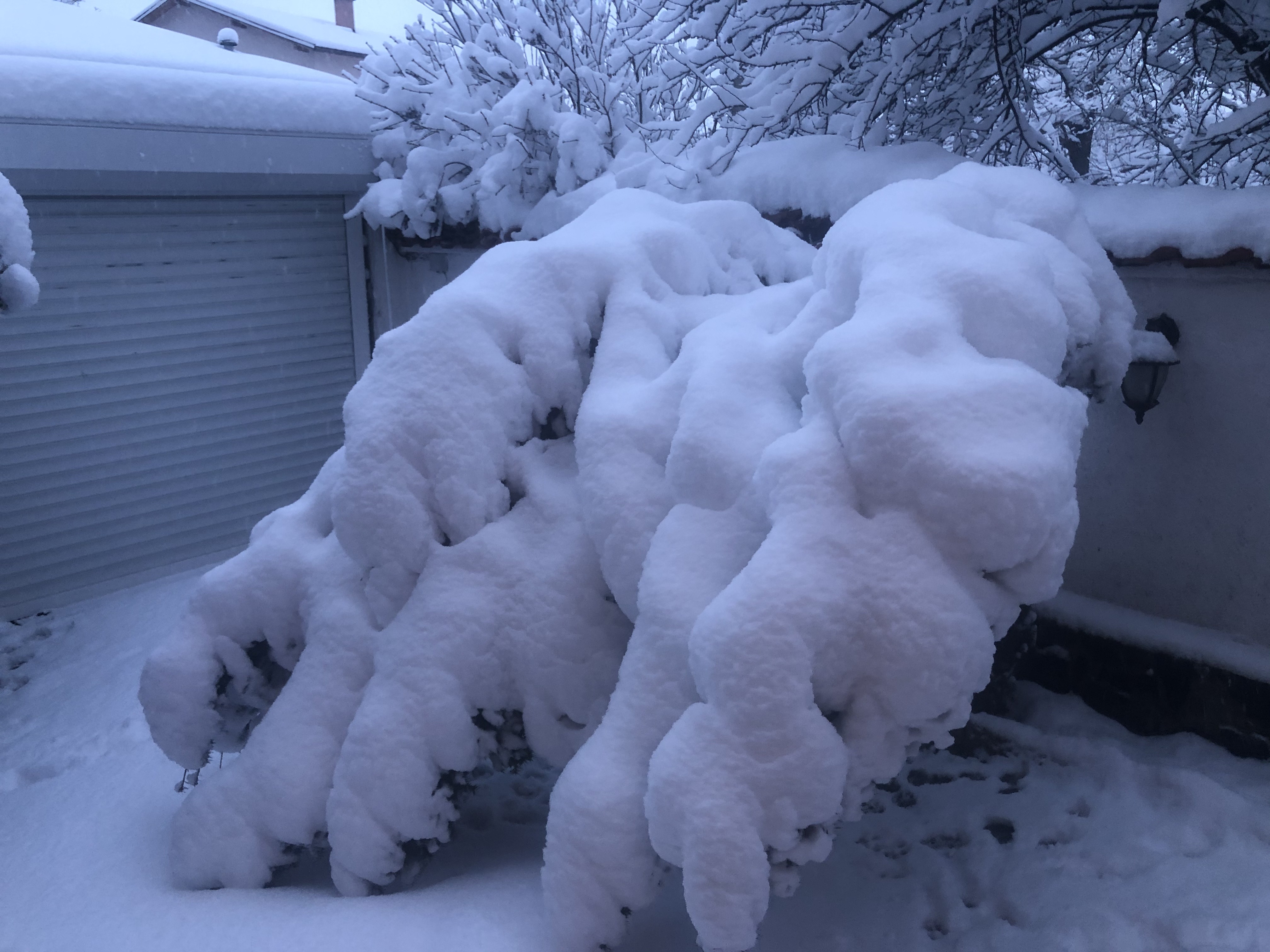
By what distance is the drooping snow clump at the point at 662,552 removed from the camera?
218 centimetres

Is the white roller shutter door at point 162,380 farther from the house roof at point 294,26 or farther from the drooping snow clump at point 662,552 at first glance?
the house roof at point 294,26

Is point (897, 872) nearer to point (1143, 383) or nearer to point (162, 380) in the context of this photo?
point (1143, 383)

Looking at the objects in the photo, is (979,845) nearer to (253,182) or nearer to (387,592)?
(387,592)

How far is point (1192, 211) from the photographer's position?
345 cm

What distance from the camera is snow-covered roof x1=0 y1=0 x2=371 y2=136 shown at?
17.6 feet

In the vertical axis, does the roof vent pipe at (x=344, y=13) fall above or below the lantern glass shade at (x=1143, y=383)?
above

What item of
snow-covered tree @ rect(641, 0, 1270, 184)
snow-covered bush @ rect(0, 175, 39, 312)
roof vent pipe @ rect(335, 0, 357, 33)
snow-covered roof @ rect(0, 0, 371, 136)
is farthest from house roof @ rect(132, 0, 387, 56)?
snow-covered bush @ rect(0, 175, 39, 312)

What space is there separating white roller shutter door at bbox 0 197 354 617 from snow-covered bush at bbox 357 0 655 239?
0.97m

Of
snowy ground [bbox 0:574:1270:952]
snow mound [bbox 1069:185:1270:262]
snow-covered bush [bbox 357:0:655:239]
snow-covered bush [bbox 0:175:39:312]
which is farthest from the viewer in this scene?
snow-covered bush [bbox 357:0:655:239]

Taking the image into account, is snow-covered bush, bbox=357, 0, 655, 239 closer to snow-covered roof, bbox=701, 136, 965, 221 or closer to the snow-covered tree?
the snow-covered tree

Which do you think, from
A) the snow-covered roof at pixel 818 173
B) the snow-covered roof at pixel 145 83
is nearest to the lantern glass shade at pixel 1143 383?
the snow-covered roof at pixel 818 173

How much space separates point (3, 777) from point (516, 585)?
2925 mm

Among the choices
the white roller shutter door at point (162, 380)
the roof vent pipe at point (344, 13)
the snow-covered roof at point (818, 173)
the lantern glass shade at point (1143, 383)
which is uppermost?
the roof vent pipe at point (344, 13)

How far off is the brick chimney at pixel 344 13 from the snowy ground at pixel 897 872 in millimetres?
20772
